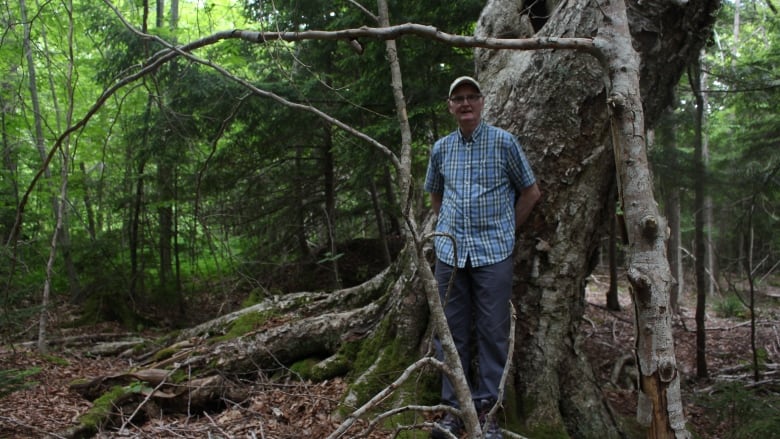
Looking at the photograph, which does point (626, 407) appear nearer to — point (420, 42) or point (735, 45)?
point (420, 42)

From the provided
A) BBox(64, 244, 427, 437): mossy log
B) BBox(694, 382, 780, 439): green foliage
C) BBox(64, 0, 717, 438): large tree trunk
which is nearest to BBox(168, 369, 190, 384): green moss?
BBox(64, 244, 427, 437): mossy log

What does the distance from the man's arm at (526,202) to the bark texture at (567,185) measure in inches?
8.9

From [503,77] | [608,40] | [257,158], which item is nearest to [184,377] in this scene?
[503,77]

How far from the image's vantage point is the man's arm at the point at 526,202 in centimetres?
330

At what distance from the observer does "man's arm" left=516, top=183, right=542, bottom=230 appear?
10.8ft

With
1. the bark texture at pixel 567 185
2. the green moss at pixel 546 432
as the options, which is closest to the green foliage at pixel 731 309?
the bark texture at pixel 567 185

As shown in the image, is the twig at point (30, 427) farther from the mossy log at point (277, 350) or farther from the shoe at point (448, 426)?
the shoe at point (448, 426)

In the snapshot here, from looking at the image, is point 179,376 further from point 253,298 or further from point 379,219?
point 379,219

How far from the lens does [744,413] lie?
152 inches

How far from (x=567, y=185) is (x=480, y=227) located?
851 millimetres

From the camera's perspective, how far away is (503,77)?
3.90m

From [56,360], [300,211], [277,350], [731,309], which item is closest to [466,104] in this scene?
[277,350]

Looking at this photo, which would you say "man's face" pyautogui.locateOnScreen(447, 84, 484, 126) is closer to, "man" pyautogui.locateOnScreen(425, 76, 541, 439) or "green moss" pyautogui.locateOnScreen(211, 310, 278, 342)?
"man" pyautogui.locateOnScreen(425, 76, 541, 439)

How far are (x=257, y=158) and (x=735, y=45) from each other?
48.6 feet
